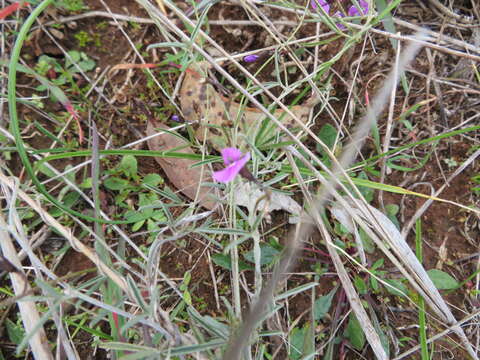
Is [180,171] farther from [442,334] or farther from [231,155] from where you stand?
[442,334]

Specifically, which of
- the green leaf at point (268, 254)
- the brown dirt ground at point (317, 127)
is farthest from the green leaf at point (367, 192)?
the green leaf at point (268, 254)

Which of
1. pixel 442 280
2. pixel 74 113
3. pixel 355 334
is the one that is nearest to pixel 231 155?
pixel 355 334

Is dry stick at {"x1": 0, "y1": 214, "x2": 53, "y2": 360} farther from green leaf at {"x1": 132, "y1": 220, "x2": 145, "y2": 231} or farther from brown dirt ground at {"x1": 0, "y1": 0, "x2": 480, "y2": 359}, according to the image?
green leaf at {"x1": 132, "y1": 220, "x2": 145, "y2": 231}

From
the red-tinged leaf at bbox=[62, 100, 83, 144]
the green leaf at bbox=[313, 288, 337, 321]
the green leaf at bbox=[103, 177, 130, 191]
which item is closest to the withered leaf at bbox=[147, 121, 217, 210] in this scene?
the green leaf at bbox=[103, 177, 130, 191]

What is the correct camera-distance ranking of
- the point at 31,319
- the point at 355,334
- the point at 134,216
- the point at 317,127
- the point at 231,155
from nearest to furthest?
1. the point at 231,155
2. the point at 31,319
3. the point at 355,334
4. the point at 134,216
5. the point at 317,127

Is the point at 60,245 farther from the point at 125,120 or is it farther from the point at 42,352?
the point at 125,120

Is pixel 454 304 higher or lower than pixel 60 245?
lower

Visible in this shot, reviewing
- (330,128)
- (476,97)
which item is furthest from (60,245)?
(476,97)
